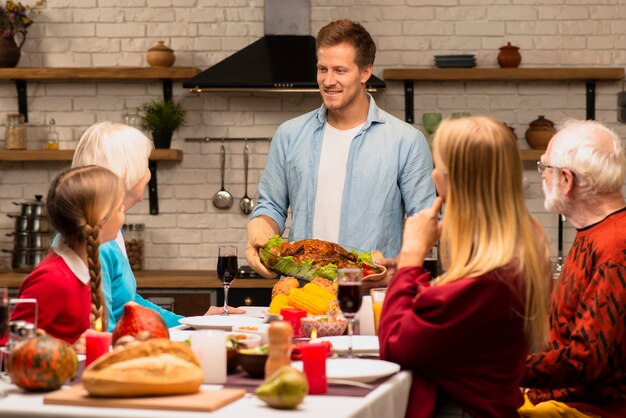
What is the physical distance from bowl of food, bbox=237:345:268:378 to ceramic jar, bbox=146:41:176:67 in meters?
4.15

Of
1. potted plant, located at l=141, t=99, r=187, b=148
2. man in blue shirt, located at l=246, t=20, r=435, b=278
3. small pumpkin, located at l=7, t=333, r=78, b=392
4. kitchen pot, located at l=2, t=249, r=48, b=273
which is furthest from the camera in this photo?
potted plant, located at l=141, t=99, r=187, b=148

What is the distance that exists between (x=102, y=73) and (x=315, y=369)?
4.39m

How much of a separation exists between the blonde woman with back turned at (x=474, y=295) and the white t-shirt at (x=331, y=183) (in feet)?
5.70

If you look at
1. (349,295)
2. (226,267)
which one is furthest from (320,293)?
(349,295)

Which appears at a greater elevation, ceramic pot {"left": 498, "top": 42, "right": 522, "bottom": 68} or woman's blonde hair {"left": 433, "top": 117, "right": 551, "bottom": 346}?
ceramic pot {"left": 498, "top": 42, "right": 522, "bottom": 68}

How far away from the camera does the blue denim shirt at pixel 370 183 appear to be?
4.04 meters

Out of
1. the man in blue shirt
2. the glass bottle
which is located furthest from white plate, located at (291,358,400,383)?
the glass bottle

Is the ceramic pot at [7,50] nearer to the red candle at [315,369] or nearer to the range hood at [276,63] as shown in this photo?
the range hood at [276,63]

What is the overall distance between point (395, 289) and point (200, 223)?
4155 millimetres

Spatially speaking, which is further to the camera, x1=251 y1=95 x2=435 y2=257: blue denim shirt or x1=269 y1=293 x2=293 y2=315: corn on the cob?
x1=251 y1=95 x2=435 y2=257: blue denim shirt

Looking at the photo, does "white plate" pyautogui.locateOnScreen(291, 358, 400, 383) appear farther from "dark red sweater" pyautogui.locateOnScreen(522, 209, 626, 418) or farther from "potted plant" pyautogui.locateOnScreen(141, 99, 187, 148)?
"potted plant" pyautogui.locateOnScreen(141, 99, 187, 148)

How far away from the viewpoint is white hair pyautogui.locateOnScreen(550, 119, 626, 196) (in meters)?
2.84

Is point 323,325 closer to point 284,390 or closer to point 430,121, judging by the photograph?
point 284,390

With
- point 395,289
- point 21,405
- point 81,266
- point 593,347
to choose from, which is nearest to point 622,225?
point 593,347
